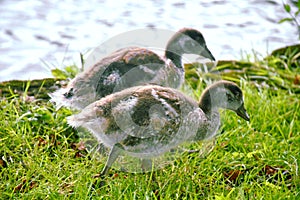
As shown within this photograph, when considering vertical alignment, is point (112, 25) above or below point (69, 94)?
below

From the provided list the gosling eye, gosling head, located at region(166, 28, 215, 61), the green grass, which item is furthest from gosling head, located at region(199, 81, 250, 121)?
the gosling eye

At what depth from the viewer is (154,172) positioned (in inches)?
172

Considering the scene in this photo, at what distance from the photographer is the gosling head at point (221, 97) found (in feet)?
15.1

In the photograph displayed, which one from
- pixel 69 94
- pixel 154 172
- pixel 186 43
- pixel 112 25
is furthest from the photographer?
pixel 112 25

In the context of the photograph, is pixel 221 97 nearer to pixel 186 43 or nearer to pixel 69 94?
pixel 186 43

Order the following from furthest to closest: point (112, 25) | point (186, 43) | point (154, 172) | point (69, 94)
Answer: point (112, 25) → point (186, 43) → point (69, 94) → point (154, 172)

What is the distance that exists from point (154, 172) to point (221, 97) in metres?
0.81

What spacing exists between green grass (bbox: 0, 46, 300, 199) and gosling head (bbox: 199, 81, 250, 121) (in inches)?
14.6

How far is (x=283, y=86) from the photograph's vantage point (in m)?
6.26

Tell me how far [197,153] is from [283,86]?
1.93m

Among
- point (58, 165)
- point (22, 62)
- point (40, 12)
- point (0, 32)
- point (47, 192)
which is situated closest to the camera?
point (47, 192)

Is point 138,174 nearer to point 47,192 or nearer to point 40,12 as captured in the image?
point 47,192

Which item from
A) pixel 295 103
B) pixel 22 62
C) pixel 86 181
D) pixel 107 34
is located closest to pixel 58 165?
pixel 86 181

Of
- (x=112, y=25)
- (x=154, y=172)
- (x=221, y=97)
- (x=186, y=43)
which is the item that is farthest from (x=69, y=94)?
(x=112, y=25)
